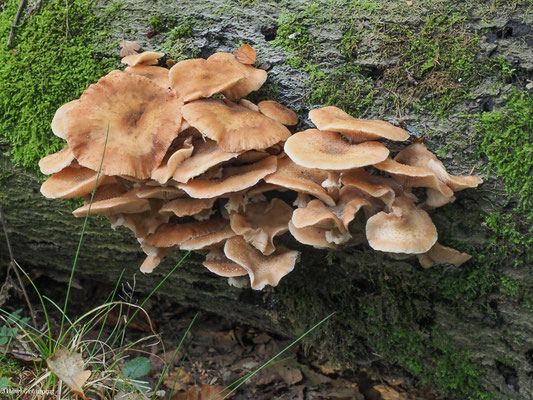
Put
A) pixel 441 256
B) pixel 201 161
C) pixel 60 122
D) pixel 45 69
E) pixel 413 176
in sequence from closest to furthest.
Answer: pixel 413 176 → pixel 201 161 → pixel 441 256 → pixel 60 122 → pixel 45 69

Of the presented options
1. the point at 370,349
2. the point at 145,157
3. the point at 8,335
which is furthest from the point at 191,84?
the point at 370,349

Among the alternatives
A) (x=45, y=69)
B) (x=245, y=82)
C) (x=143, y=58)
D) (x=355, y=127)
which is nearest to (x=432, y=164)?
(x=355, y=127)

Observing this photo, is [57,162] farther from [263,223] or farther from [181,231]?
[263,223]

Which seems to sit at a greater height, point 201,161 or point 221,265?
point 201,161

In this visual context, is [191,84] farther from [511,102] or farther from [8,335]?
[8,335]

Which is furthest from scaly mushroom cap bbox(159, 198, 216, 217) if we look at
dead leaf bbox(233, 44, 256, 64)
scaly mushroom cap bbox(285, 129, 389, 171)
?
dead leaf bbox(233, 44, 256, 64)

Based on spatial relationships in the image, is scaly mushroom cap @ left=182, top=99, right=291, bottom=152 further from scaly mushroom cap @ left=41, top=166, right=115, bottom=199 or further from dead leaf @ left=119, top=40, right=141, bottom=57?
dead leaf @ left=119, top=40, right=141, bottom=57

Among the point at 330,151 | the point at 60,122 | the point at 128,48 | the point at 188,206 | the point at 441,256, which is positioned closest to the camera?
the point at 330,151
